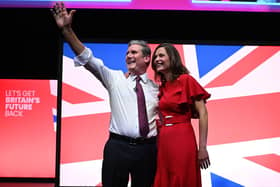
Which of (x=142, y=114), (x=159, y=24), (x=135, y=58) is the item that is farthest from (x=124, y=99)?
(x=159, y=24)

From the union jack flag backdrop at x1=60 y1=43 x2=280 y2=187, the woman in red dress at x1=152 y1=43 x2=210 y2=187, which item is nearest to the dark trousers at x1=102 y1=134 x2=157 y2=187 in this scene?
the woman in red dress at x1=152 y1=43 x2=210 y2=187

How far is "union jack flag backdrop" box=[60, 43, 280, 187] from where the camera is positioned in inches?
141

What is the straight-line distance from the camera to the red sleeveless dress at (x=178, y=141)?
6.51 feet

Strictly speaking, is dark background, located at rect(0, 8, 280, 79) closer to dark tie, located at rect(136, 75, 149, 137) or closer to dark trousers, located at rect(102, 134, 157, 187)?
dark tie, located at rect(136, 75, 149, 137)

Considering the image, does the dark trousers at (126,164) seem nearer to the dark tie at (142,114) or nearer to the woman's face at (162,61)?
the dark tie at (142,114)

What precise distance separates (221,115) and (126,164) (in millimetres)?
1804

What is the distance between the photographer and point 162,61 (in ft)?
6.73

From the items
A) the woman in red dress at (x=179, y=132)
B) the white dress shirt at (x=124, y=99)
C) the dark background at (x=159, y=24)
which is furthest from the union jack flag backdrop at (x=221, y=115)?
the woman in red dress at (x=179, y=132)

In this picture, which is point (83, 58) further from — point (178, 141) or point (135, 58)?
point (178, 141)

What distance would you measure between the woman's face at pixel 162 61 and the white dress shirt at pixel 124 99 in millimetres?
146

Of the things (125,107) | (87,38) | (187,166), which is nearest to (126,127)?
(125,107)

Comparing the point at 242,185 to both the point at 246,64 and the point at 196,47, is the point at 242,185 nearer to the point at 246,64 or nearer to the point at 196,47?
the point at 246,64

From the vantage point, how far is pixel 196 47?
12.1 ft

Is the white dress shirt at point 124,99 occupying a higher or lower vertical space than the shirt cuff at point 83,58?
lower
